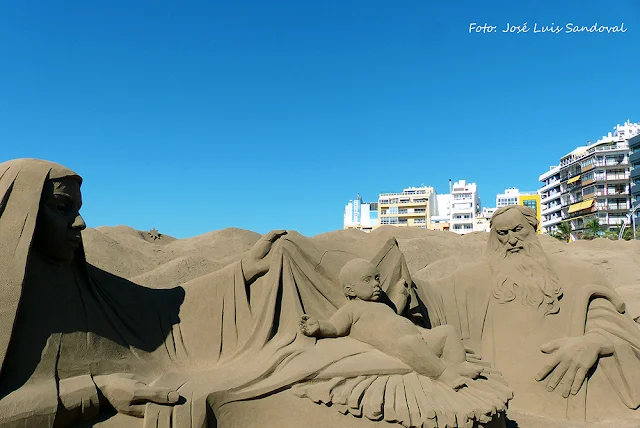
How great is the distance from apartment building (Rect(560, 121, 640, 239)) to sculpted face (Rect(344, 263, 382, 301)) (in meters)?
50.3

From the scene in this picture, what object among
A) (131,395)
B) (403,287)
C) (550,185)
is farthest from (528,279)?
(550,185)

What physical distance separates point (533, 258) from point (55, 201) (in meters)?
4.69

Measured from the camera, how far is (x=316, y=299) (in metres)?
4.71

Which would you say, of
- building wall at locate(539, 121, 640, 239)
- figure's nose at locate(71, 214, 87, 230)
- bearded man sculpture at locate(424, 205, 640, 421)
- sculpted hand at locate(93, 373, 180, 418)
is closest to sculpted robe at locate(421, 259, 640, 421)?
bearded man sculpture at locate(424, 205, 640, 421)

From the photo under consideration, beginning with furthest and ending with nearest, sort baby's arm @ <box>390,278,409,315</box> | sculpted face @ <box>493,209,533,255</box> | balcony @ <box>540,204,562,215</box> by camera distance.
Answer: balcony @ <box>540,204,562,215</box> < sculpted face @ <box>493,209,533,255</box> < baby's arm @ <box>390,278,409,315</box>

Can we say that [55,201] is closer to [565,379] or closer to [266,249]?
[266,249]

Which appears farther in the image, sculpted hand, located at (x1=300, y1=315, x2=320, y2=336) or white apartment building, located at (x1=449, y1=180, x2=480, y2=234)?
white apartment building, located at (x1=449, y1=180, x2=480, y2=234)

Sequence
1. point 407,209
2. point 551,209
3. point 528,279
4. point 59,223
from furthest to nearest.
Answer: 1. point 407,209
2. point 551,209
3. point 528,279
4. point 59,223

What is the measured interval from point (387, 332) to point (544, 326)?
2.29 m

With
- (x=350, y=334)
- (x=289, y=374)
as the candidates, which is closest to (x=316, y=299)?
(x=350, y=334)

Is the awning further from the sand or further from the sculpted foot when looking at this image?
the sculpted foot

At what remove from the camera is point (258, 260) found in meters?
4.58

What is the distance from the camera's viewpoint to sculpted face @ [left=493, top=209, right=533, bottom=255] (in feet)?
19.3

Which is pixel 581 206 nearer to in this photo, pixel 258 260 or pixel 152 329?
pixel 258 260
